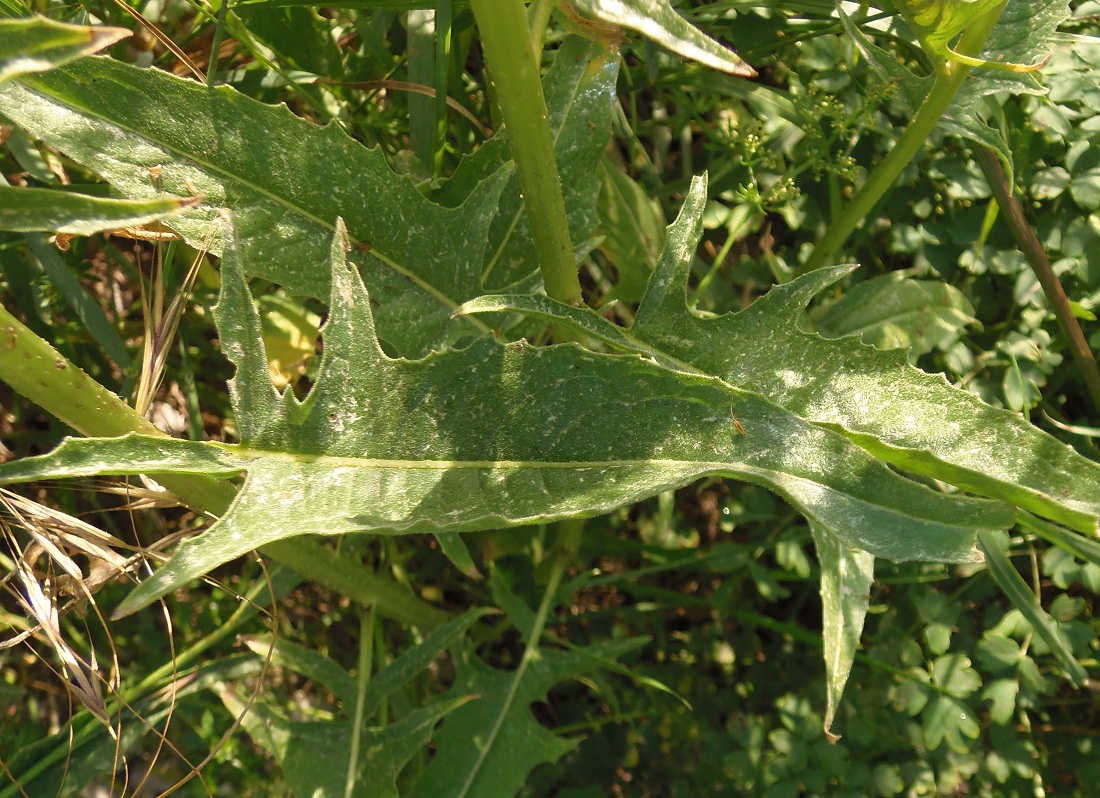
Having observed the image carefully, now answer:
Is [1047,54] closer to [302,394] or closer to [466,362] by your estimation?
[466,362]

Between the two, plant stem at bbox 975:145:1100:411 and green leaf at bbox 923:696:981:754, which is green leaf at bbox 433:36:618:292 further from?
green leaf at bbox 923:696:981:754

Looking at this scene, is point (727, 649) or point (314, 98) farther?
point (727, 649)

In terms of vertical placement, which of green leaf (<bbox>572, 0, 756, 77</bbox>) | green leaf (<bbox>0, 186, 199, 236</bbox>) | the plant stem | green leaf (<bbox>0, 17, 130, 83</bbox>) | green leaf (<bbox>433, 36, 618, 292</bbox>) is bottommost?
the plant stem

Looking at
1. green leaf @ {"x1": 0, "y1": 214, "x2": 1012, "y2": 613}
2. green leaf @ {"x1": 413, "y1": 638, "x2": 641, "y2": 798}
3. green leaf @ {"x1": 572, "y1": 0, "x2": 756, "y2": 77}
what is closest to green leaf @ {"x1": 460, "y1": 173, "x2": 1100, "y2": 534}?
green leaf @ {"x1": 0, "y1": 214, "x2": 1012, "y2": 613}

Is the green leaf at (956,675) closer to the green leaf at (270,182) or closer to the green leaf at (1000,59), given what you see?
the green leaf at (1000,59)

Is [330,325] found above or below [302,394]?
above

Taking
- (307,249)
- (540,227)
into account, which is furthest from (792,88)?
(307,249)

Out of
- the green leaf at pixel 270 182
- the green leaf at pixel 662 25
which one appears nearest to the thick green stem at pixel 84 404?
the green leaf at pixel 270 182
